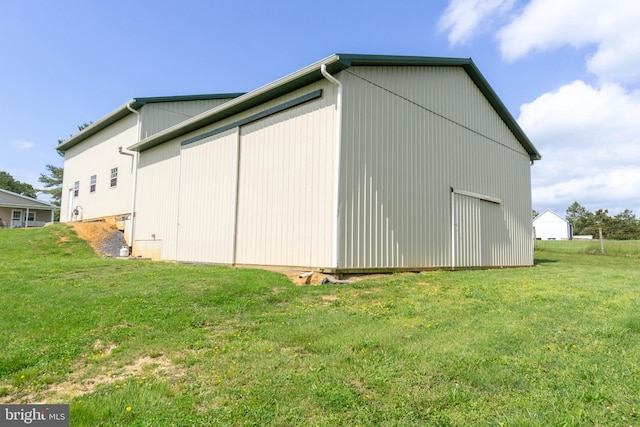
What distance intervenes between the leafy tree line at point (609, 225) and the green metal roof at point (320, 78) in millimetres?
63051

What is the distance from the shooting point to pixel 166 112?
16.8 meters

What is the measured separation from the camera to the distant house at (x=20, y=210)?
29.3m

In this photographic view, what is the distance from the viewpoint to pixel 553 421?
7.54ft

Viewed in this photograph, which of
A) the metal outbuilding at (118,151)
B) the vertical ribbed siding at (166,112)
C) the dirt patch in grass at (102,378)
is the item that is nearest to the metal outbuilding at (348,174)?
the vertical ribbed siding at (166,112)

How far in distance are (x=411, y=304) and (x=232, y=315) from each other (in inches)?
102

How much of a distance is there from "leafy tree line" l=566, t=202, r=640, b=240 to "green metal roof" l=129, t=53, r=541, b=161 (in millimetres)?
63051

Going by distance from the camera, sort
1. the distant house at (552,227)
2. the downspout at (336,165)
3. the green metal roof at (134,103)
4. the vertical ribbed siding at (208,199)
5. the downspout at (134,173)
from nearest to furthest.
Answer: the downspout at (336,165), the vertical ribbed siding at (208,199), the downspout at (134,173), the green metal roof at (134,103), the distant house at (552,227)

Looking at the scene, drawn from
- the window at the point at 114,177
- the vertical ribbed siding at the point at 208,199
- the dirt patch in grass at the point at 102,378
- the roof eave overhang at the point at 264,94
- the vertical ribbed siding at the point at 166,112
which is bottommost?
the dirt patch in grass at the point at 102,378

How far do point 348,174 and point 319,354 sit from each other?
16.7ft

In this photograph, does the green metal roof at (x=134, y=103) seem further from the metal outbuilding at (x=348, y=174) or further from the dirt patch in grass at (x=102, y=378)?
the dirt patch in grass at (x=102, y=378)

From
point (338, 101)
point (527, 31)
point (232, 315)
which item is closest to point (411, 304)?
point (232, 315)

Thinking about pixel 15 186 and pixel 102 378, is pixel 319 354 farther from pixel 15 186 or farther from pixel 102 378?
pixel 15 186

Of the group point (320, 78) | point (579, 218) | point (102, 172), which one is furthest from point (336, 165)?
point (579, 218)

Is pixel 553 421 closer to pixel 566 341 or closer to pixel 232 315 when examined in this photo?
pixel 566 341
